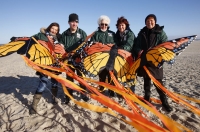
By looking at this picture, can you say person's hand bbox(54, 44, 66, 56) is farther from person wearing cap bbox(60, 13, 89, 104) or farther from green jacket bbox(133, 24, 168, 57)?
green jacket bbox(133, 24, 168, 57)

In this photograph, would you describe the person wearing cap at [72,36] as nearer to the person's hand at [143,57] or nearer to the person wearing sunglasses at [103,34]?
the person wearing sunglasses at [103,34]

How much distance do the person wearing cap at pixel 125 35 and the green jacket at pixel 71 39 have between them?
89 centimetres

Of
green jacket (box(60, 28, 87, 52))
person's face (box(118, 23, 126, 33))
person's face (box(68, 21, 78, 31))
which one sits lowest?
green jacket (box(60, 28, 87, 52))

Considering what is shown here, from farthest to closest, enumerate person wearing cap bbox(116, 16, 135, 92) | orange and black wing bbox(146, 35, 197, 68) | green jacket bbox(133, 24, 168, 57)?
1. person wearing cap bbox(116, 16, 135, 92)
2. green jacket bbox(133, 24, 168, 57)
3. orange and black wing bbox(146, 35, 197, 68)

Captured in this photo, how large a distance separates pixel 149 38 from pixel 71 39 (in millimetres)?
1698

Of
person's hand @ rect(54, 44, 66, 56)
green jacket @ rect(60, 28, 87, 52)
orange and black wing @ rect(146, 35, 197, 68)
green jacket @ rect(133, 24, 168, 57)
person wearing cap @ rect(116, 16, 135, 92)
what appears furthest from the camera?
green jacket @ rect(60, 28, 87, 52)

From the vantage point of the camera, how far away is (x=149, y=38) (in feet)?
11.3

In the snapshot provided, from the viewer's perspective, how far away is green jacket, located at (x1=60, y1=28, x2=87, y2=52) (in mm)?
3703

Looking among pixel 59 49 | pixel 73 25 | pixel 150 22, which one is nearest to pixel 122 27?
pixel 150 22

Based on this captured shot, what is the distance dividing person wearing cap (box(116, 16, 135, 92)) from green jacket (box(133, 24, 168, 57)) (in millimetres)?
142

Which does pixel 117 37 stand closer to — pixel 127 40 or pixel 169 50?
pixel 127 40

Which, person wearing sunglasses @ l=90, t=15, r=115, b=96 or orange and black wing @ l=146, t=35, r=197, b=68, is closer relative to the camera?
orange and black wing @ l=146, t=35, r=197, b=68

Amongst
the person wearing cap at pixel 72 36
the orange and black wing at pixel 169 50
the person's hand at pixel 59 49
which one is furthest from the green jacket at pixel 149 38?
the person's hand at pixel 59 49

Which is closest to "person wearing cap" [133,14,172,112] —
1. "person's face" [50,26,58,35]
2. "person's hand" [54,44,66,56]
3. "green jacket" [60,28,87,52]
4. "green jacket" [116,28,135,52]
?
"green jacket" [116,28,135,52]
